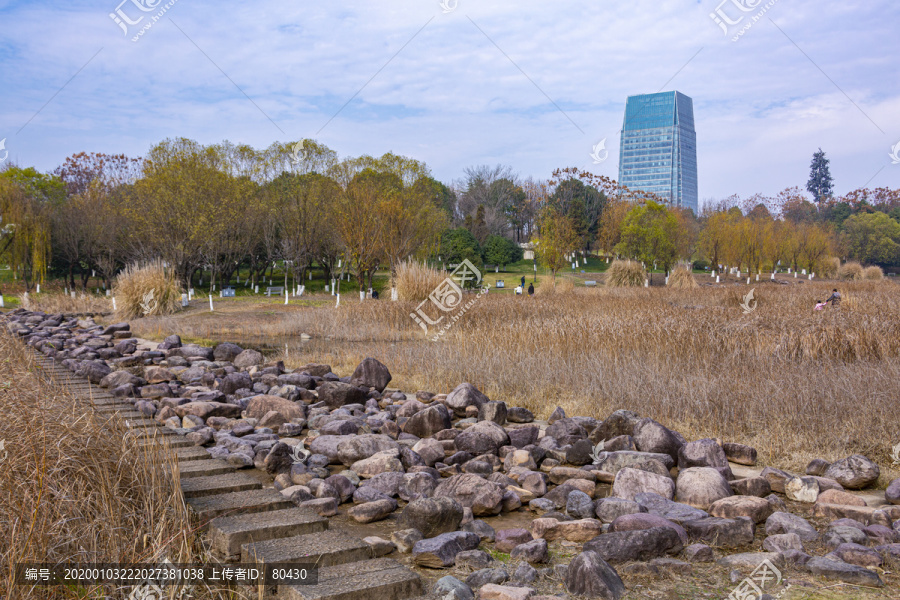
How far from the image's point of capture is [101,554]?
278 centimetres

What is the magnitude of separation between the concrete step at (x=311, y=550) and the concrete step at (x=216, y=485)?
958 mm

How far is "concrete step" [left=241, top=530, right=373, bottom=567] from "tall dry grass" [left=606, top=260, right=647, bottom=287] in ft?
96.3

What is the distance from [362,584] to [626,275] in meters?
30.4

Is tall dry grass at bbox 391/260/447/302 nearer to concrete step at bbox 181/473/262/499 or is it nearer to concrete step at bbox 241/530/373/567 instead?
concrete step at bbox 181/473/262/499

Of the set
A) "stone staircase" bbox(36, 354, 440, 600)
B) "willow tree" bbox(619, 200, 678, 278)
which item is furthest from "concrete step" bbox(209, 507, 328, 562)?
"willow tree" bbox(619, 200, 678, 278)

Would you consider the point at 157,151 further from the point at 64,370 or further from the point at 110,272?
the point at 64,370

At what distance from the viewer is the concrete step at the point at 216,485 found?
406 centimetres

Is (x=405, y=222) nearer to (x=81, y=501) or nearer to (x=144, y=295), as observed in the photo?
(x=144, y=295)

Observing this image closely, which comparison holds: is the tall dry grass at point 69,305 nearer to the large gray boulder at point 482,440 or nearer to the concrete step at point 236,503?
the large gray boulder at point 482,440

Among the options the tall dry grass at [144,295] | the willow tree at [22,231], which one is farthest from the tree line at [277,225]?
the tall dry grass at [144,295]

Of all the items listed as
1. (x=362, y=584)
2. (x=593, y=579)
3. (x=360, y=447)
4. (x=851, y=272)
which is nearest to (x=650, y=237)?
(x=851, y=272)

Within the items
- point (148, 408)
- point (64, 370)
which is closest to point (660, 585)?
point (148, 408)

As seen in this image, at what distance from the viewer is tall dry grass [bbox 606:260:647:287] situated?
31545mm

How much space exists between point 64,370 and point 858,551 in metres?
10.3
